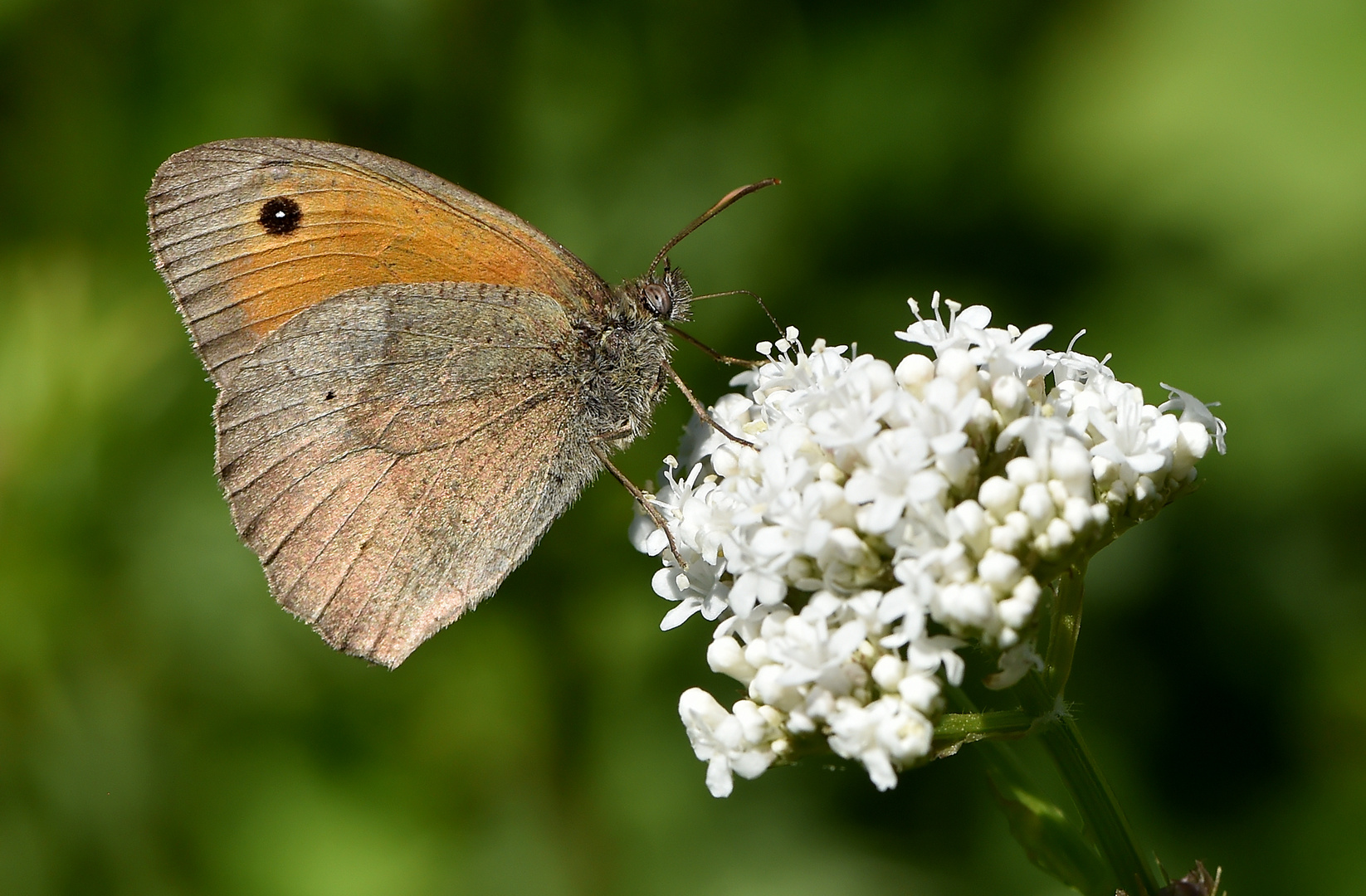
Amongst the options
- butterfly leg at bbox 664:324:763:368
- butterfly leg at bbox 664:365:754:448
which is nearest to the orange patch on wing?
butterfly leg at bbox 664:324:763:368

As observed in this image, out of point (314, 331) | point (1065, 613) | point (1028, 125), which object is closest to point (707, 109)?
point (1028, 125)

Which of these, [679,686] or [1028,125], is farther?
[1028,125]

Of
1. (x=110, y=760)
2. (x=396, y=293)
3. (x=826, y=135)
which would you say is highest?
(x=826, y=135)

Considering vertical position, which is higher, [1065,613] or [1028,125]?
[1028,125]

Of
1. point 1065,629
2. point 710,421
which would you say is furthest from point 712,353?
point 1065,629

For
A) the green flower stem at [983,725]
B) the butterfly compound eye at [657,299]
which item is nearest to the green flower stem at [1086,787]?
the green flower stem at [983,725]

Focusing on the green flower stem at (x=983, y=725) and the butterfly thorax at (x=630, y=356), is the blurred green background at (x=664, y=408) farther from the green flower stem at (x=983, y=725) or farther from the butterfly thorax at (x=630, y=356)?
the green flower stem at (x=983, y=725)

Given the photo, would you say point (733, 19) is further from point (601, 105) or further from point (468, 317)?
point (468, 317)
